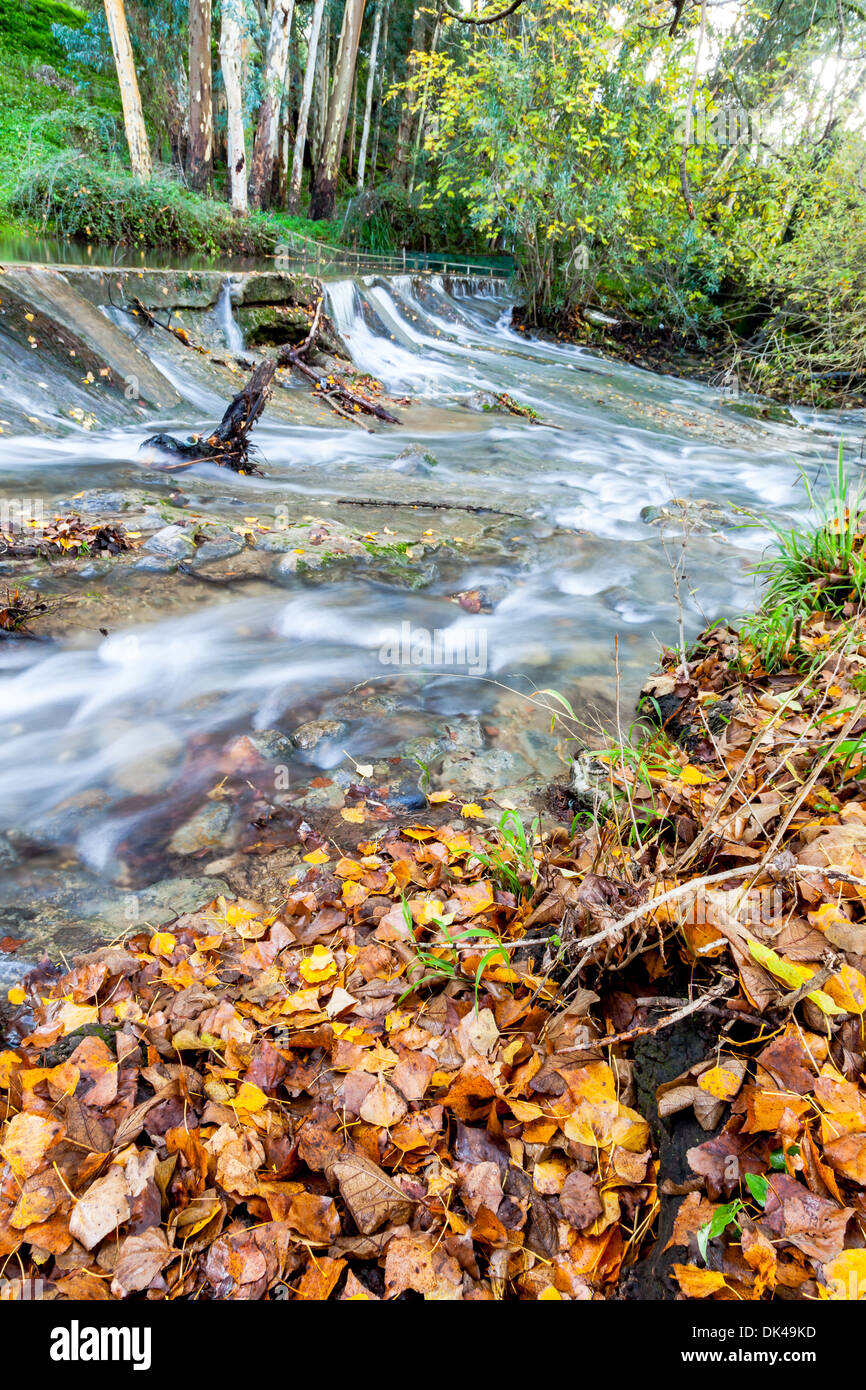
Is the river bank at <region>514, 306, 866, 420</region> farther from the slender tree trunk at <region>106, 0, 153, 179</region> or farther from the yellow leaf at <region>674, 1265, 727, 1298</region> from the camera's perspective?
the yellow leaf at <region>674, 1265, 727, 1298</region>

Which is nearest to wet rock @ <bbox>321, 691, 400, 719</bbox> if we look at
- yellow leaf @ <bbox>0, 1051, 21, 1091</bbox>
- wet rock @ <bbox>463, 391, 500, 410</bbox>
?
yellow leaf @ <bbox>0, 1051, 21, 1091</bbox>

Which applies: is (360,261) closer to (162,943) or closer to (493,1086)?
(162,943)

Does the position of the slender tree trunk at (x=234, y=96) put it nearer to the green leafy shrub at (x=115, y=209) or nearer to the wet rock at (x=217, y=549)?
the green leafy shrub at (x=115, y=209)

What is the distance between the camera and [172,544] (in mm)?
5152

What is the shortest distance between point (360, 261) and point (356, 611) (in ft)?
56.6

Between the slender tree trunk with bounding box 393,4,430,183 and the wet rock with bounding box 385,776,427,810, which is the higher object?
the slender tree trunk with bounding box 393,4,430,183

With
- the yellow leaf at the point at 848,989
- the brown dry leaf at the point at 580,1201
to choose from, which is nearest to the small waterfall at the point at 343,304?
the yellow leaf at the point at 848,989

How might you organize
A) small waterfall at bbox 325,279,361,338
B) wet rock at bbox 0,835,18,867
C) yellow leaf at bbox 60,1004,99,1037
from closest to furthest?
1. yellow leaf at bbox 60,1004,99,1037
2. wet rock at bbox 0,835,18,867
3. small waterfall at bbox 325,279,361,338

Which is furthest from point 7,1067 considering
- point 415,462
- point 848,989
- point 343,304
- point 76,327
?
point 343,304

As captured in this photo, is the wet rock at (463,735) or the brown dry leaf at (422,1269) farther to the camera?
the wet rock at (463,735)

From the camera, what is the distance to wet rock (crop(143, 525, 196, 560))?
200 inches

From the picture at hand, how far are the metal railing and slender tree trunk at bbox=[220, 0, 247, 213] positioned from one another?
4.56 feet

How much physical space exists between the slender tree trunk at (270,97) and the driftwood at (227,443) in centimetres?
1656

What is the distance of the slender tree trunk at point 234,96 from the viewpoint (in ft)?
52.2
